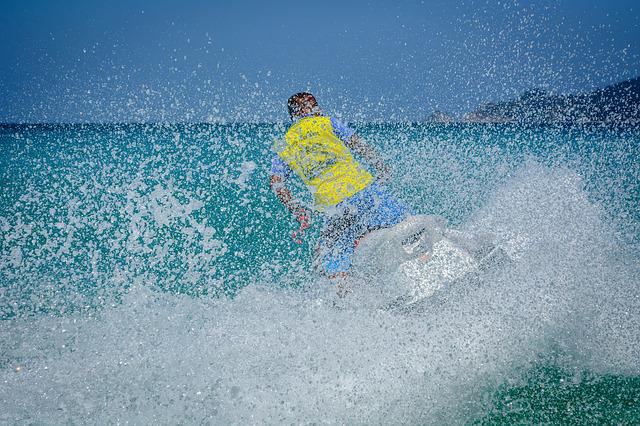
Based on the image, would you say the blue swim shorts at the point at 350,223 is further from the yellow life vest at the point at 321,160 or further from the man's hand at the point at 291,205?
the man's hand at the point at 291,205

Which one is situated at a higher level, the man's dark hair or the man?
the man's dark hair

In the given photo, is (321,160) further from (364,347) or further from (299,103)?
(364,347)

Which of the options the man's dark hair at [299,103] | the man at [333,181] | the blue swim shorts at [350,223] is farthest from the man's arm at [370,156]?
the man's dark hair at [299,103]

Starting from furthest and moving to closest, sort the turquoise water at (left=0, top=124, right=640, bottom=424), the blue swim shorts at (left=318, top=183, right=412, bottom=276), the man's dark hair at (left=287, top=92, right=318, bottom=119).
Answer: the blue swim shorts at (left=318, top=183, right=412, bottom=276)
the man's dark hair at (left=287, top=92, right=318, bottom=119)
the turquoise water at (left=0, top=124, right=640, bottom=424)

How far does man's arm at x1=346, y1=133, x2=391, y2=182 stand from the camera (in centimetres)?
343

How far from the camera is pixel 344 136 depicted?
11.1 feet

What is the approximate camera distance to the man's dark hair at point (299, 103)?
10.3 ft

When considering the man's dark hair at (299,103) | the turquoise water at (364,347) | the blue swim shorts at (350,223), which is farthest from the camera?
the blue swim shorts at (350,223)

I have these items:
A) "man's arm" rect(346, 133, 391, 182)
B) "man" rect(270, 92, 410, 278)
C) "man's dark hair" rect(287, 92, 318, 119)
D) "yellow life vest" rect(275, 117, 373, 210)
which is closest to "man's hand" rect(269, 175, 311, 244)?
"man" rect(270, 92, 410, 278)

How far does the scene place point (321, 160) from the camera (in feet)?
10.6

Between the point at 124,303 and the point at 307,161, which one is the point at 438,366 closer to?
the point at 307,161

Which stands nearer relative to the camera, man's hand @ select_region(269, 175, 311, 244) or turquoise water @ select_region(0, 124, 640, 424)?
turquoise water @ select_region(0, 124, 640, 424)

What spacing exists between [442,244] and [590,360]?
128 centimetres

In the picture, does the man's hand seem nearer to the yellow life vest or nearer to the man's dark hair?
the yellow life vest
